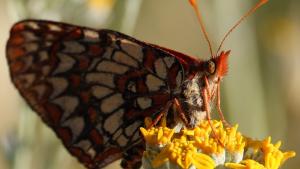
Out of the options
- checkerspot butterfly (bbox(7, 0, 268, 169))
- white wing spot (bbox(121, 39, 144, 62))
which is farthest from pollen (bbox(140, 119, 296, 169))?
white wing spot (bbox(121, 39, 144, 62))

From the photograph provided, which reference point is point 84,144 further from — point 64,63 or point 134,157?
point 64,63

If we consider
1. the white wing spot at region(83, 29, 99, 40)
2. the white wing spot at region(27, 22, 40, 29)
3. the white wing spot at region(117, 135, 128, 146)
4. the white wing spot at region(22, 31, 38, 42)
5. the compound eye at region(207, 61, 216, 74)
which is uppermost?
the compound eye at region(207, 61, 216, 74)

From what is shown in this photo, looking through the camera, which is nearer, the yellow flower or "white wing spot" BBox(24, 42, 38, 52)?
the yellow flower

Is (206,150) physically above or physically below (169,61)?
below

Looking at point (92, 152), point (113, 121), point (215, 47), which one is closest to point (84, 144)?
point (92, 152)

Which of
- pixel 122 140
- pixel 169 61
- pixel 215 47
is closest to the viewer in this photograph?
pixel 169 61

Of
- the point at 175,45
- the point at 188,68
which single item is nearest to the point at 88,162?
the point at 188,68

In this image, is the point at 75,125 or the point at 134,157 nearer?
the point at 134,157

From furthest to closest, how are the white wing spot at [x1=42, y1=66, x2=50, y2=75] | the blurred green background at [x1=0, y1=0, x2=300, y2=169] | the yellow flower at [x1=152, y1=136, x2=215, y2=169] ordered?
1. the blurred green background at [x1=0, y1=0, x2=300, y2=169]
2. the white wing spot at [x1=42, y1=66, x2=50, y2=75]
3. the yellow flower at [x1=152, y1=136, x2=215, y2=169]

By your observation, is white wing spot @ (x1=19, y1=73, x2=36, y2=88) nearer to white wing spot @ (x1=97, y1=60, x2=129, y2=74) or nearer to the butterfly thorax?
white wing spot @ (x1=97, y1=60, x2=129, y2=74)
